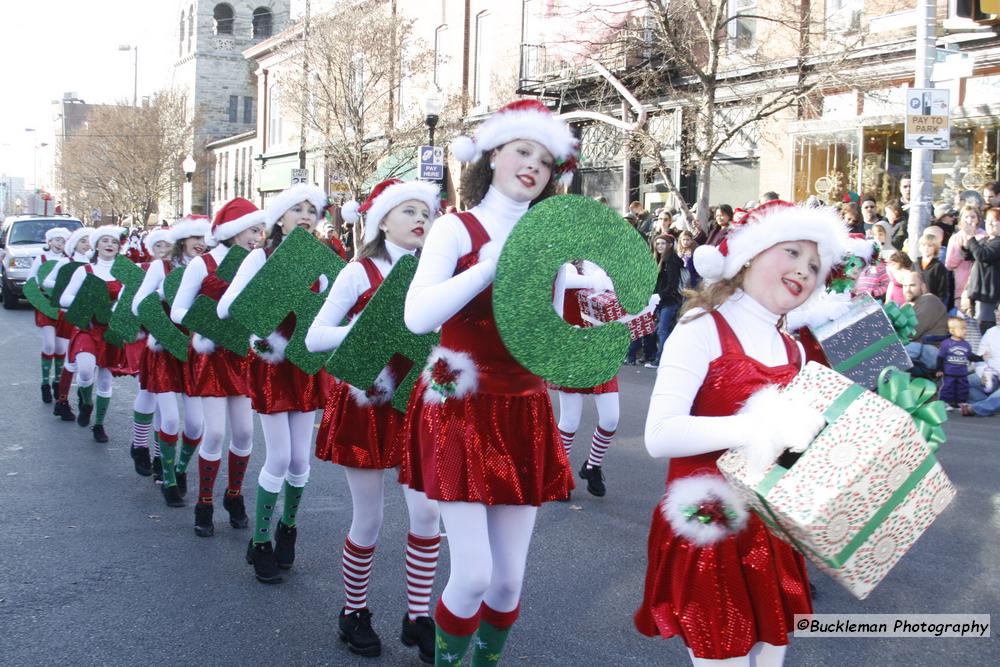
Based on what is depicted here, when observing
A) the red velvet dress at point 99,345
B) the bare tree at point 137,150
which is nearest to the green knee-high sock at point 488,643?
the red velvet dress at point 99,345

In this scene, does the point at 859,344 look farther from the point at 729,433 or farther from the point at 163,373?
the point at 163,373

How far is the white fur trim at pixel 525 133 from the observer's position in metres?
3.40

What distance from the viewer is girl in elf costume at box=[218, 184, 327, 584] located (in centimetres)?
498

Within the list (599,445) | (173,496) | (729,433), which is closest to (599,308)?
(729,433)

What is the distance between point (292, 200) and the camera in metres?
5.43

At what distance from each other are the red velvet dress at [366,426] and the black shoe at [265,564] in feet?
3.77

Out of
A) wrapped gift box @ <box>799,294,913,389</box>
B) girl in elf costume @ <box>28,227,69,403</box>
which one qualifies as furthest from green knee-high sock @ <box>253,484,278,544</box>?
girl in elf costume @ <box>28,227,69,403</box>

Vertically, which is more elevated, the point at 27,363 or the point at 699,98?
the point at 699,98

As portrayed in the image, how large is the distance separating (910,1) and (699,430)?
16.9m

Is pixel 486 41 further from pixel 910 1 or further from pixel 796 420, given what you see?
pixel 796 420

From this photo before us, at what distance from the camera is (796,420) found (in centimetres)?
232

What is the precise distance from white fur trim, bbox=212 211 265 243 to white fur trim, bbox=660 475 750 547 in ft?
12.1

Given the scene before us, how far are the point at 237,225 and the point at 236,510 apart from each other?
1.66 m

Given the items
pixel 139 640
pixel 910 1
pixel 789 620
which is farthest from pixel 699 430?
pixel 910 1
